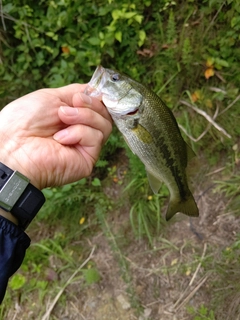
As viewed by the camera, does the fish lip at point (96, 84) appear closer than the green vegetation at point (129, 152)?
Yes

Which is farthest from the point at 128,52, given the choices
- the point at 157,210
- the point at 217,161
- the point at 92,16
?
the point at 157,210

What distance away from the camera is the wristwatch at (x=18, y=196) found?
1.72 m

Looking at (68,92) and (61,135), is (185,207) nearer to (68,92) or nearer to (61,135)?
(61,135)

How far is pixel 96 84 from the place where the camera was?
1937 mm

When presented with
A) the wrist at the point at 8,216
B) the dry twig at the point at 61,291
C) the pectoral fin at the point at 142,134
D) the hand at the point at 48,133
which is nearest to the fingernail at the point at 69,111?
the hand at the point at 48,133

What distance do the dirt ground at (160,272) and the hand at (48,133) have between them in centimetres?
154

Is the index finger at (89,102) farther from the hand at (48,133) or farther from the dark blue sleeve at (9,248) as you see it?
the dark blue sleeve at (9,248)

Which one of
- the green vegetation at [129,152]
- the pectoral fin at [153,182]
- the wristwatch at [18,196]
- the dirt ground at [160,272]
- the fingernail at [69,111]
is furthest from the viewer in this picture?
the green vegetation at [129,152]

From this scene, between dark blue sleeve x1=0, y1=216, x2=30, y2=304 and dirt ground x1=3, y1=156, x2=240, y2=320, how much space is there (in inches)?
63.9

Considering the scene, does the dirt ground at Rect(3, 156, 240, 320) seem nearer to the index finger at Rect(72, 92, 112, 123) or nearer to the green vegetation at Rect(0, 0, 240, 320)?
the green vegetation at Rect(0, 0, 240, 320)

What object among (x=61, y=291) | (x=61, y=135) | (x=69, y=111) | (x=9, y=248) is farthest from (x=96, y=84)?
(x=61, y=291)

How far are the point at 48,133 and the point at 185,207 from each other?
1.04 meters

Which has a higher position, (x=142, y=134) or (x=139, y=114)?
(x=139, y=114)


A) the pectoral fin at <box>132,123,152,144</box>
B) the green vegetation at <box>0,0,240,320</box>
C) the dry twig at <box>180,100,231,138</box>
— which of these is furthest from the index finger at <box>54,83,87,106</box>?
the dry twig at <box>180,100,231,138</box>
